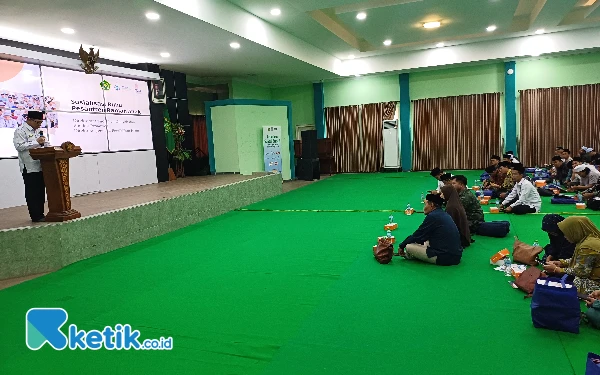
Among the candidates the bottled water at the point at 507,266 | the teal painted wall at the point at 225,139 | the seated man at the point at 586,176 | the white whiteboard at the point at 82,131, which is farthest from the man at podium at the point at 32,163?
the seated man at the point at 586,176

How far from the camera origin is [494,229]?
5.21 m

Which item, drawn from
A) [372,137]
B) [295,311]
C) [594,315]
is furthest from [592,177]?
[372,137]

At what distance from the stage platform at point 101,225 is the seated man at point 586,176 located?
661 cm

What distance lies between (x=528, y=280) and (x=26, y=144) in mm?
5583

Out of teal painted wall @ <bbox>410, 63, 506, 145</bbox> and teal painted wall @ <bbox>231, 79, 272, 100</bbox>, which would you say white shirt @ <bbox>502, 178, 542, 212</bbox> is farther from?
teal painted wall @ <bbox>231, 79, 272, 100</bbox>

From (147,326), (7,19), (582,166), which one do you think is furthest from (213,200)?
(582,166)

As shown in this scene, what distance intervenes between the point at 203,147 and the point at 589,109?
11911 millimetres

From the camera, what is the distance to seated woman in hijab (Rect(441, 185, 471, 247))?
15.5 ft

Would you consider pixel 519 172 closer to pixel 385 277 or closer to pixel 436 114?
pixel 385 277

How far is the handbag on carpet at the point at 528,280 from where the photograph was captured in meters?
3.37

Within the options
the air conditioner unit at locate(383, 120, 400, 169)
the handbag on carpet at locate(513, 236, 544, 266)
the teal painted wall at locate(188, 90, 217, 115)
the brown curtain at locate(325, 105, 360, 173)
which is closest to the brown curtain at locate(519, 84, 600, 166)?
the air conditioner unit at locate(383, 120, 400, 169)

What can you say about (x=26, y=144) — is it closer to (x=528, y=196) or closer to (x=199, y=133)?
(x=528, y=196)

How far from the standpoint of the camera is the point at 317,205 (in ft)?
28.0

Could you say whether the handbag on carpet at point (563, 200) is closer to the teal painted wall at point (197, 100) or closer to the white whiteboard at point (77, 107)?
the white whiteboard at point (77, 107)
